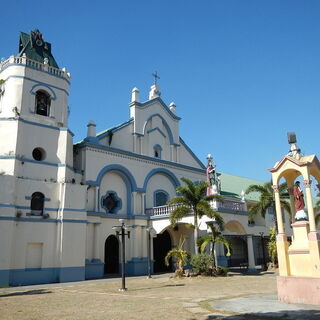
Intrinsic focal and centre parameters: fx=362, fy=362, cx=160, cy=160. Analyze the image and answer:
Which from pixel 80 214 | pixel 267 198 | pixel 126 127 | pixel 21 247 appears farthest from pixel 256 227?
pixel 21 247

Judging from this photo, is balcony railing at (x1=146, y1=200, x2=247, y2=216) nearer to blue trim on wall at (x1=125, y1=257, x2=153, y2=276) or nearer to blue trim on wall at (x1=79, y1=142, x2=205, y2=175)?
blue trim on wall at (x1=125, y1=257, x2=153, y2=276)

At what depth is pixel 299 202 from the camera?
11.5m

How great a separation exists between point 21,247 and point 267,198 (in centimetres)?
1817

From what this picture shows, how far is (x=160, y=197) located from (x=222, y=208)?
619 centimetres

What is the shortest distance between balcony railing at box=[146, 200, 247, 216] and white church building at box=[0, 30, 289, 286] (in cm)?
8

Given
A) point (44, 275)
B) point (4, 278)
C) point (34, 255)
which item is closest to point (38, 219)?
point (34, 255)

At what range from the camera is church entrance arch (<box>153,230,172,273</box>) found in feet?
94.2

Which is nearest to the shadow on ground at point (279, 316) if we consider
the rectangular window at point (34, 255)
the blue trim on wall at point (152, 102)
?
the rectangular window at point (34, 255)

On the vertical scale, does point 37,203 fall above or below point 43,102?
below

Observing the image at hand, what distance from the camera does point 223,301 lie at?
439 inches

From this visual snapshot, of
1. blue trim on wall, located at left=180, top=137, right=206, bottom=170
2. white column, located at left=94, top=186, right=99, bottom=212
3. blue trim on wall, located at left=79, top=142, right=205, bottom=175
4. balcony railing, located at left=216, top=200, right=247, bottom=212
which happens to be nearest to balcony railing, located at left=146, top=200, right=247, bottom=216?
balcony railing, located at left=216, top=200, right=247, bottom=212

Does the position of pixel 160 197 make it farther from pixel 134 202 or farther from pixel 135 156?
pixel 135 156

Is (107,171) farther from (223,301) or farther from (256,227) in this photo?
(256,227)

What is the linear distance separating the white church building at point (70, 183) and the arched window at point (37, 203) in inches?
2.3
